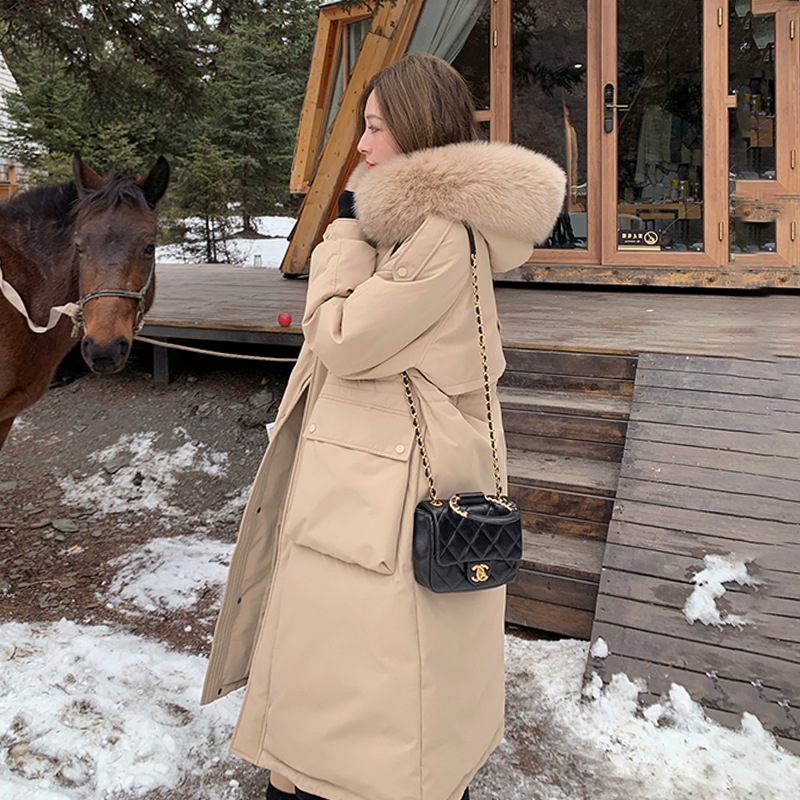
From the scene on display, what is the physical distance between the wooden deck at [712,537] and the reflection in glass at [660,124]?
11.5ft

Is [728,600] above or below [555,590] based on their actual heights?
above

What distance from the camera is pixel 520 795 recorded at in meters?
2.15

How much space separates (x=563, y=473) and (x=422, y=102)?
2103 millimetres

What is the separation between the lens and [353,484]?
1580 mm

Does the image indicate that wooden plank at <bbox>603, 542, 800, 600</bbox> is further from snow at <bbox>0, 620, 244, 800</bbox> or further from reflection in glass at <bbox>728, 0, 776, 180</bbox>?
reflection in glass at <bbox>728, 0, 776, 180</bbox>

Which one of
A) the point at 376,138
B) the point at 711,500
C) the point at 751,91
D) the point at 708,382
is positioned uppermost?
the point at 751,91

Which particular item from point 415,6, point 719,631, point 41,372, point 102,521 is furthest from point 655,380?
point 415,6

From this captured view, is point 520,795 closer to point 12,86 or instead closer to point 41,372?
point 41,372

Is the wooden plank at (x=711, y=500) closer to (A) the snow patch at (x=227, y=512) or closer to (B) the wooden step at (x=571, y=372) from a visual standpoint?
(B) the wooden step at (x=571, y=372)

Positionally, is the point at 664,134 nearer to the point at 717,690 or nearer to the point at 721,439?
the point at 721,439

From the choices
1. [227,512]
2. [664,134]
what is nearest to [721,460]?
[227,512]

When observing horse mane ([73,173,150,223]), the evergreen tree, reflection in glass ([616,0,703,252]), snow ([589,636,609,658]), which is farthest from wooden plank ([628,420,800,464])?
the evergreen tree

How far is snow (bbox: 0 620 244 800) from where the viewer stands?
7.08ft

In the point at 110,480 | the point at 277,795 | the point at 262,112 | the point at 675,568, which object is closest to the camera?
the point at 277,795
